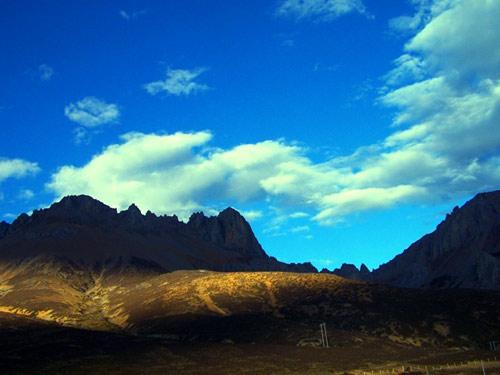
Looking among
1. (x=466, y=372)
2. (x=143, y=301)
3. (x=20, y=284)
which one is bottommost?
(x=466, y=372)

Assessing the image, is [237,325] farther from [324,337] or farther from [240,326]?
[324,337]

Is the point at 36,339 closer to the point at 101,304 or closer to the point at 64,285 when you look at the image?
the point at 101,304

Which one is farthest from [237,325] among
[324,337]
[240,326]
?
[324,337]

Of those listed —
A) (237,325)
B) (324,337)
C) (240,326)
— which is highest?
(237,325)

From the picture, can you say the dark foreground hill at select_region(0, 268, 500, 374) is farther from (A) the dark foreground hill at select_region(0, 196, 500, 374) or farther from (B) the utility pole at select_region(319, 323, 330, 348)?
(B) the utility pole at select_region(319, 323, 330, 348)

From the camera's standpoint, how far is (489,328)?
98.2 meters

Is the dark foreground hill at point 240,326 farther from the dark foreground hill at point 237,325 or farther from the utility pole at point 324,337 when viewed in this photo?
the utility pole at point 324,337

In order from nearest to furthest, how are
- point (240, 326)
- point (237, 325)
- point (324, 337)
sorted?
point (324, 337) → point (240, 326) → point (237, 325)

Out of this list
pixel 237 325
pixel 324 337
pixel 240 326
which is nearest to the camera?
pixel 324 337

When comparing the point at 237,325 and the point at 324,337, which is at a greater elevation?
the point at 237,325

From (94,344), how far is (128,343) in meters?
5.76

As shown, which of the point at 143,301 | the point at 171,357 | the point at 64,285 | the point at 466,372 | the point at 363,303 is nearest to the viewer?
the point at 466,372

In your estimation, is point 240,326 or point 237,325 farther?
point 237,325

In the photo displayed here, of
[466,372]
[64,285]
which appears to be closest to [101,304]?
[64,285]
